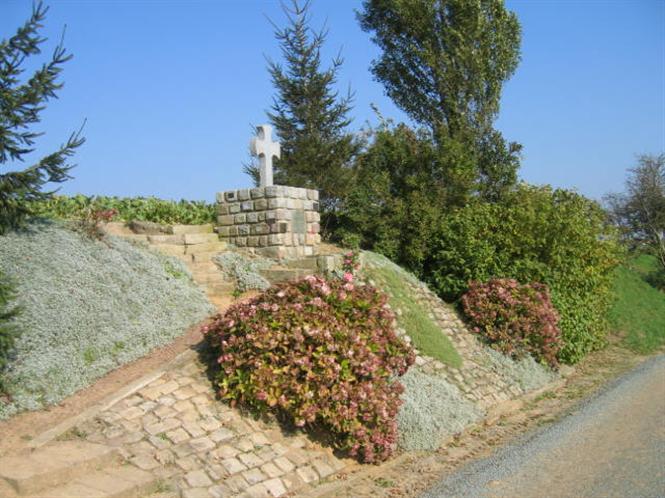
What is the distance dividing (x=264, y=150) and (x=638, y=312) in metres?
11.4

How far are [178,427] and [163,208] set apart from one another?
662 centimetres

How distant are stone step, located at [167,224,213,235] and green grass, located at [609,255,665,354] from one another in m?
9.77

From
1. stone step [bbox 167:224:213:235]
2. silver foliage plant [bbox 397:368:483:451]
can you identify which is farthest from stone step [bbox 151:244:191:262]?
silver foliage plant [bbox 397:368:483:451]

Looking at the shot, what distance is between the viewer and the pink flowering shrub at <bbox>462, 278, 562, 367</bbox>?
1065 centimetres

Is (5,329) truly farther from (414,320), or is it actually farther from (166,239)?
(414,320)

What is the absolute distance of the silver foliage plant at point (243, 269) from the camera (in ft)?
32.2

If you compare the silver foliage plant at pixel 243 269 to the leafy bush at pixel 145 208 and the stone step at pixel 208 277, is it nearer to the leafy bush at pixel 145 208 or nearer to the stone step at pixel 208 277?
the stone step at pixel 208 277

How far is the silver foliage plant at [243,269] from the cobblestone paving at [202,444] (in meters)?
3.08

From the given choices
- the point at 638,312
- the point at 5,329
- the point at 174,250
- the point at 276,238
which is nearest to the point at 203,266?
the point at 174,250

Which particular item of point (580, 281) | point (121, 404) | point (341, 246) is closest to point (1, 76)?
point (121, 404)

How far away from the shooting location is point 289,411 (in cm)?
642

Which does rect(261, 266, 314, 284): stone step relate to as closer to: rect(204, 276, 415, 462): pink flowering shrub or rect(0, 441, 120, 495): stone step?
rect(204, 276, 415, 462): pink flowering shrub

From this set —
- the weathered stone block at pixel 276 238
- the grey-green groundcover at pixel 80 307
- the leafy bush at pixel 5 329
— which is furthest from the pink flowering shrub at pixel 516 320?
the leafy bush at pixel 5 329

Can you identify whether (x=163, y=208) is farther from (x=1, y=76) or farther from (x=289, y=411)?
(x=289, y=411)
